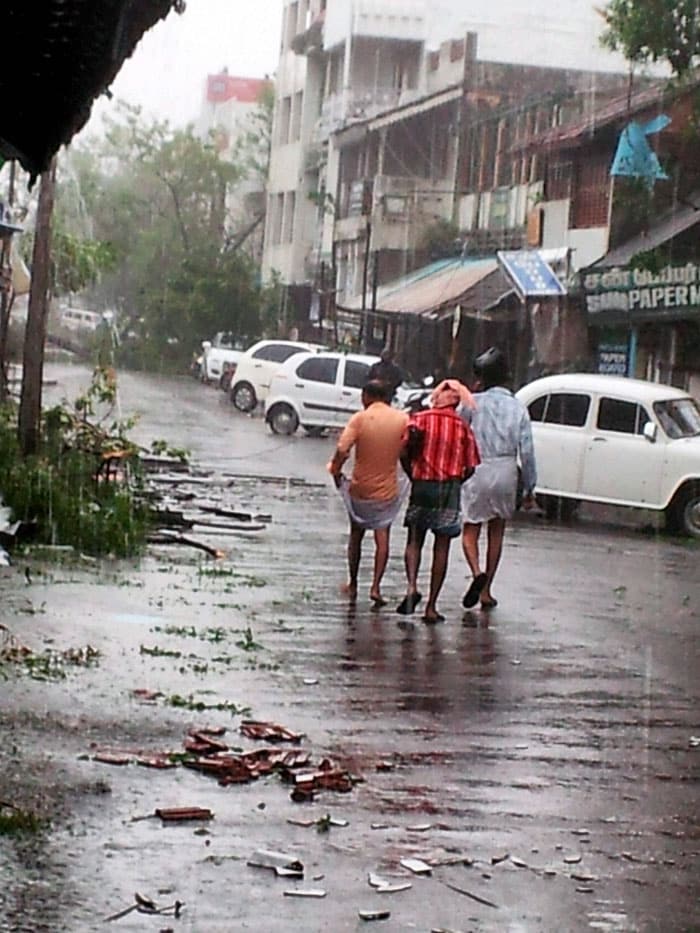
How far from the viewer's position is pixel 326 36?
4409 centimetres

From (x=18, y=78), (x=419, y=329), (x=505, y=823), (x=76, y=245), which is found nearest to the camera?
(x=505, y=823)

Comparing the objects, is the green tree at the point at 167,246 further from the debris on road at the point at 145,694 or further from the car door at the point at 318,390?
the debris on road at the point at 145,694

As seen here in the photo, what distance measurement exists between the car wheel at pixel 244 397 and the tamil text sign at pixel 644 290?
21.5ft

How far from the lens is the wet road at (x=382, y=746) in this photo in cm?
600

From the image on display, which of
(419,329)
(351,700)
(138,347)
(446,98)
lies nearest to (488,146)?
Answer: (446,98)

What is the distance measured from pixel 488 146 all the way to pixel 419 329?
4969mm

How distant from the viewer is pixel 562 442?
21.3 m

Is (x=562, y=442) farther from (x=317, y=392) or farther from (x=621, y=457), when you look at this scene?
(x=317, y=392)

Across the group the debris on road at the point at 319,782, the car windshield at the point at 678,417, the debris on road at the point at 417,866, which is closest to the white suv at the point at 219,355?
the car windshield at the point at 678,417

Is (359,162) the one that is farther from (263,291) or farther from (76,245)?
(76,245)

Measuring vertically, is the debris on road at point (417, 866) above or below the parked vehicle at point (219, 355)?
below

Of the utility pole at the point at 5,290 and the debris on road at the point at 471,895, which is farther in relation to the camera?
the utility pole at the point at 5,290

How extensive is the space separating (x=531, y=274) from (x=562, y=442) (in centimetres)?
1517


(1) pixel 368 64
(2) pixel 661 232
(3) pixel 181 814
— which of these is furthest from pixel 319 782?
(1) pixel 368 64
